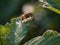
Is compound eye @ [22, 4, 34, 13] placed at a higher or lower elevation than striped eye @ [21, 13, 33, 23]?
higher

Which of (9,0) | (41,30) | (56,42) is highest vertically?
(9,0)

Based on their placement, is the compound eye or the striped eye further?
the compound eye

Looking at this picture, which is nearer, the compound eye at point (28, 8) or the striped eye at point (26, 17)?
the striped eye at point (26, 17)

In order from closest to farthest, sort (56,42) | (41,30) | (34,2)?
(56,42)
(41,30)
(34,2)

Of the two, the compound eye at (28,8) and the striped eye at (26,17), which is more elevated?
the compound eye at (28,8)

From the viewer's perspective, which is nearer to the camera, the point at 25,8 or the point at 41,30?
the point at 41,30

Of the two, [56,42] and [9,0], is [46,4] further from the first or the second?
[9,0]

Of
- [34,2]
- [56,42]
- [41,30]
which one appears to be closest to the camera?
[56,42]

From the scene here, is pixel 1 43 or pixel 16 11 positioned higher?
pixel 16 11

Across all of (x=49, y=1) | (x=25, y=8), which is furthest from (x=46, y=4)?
(x=25, y=8)

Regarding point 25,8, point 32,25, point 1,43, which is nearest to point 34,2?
point 25,8
